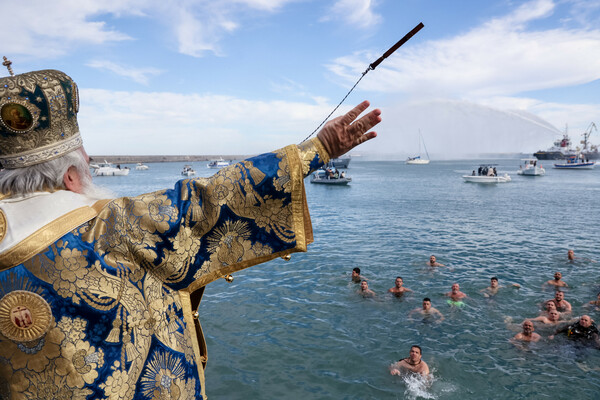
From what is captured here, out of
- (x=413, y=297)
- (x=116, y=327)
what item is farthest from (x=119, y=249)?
(x=413, y=297)

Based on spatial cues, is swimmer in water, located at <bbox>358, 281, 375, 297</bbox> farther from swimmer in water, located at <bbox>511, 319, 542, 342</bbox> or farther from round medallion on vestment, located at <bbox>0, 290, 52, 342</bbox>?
round medallion on vestment, located at <bbox>0, 290, 52, 342</bbox>

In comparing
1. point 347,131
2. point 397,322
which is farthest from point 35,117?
point 397,322

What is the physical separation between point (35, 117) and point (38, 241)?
22.2 inches

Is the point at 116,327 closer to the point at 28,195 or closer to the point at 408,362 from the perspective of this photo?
the point at 28,195

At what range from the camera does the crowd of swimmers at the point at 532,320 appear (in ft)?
32.2

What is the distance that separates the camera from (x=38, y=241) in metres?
1.66

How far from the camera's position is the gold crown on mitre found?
1.69 meters

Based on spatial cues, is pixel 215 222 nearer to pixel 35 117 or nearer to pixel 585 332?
pixel 35 117

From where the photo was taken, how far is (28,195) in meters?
1.79

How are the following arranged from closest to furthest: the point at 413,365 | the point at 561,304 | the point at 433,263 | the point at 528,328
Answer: the point at 413,365 < the point at 528,328 < the point at 561,304 < the point at 433,263

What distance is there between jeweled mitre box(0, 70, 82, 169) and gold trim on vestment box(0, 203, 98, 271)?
13.1 inches

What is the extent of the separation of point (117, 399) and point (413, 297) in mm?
14279

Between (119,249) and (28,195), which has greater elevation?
(28,195)

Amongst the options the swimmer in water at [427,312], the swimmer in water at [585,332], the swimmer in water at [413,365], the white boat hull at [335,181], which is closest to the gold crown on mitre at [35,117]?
the swimmer in water at [413,365]
